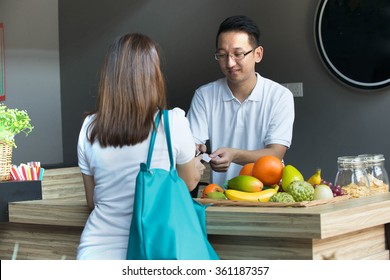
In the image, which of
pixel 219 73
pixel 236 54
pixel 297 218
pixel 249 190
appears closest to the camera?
pixel 297 218

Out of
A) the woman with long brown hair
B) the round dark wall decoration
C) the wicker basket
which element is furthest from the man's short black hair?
the round dark wall decoration

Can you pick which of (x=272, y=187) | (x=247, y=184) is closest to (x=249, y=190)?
(x=247, y=184)

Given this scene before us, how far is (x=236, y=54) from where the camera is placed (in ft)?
10.4

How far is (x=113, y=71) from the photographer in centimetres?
211

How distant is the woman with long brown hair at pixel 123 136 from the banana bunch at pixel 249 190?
1.18 feet

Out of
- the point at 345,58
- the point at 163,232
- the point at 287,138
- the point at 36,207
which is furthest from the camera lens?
the point at 345,58

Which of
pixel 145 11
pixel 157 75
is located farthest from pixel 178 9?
pixel 157 75

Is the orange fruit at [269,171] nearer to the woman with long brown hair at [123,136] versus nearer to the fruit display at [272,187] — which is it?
the fruit display at [272,187]

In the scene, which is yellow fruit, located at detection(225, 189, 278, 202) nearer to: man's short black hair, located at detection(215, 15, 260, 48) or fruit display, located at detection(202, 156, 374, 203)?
fruit display, located at detection(202, 156, 374, 203)

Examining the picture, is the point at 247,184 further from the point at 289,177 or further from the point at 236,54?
the point at 236,54

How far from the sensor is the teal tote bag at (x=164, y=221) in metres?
1.94

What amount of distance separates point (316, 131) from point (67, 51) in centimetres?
237

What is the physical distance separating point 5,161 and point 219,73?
2.80 meters

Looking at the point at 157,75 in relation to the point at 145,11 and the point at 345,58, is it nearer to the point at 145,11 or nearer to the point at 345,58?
the point at 345,58
